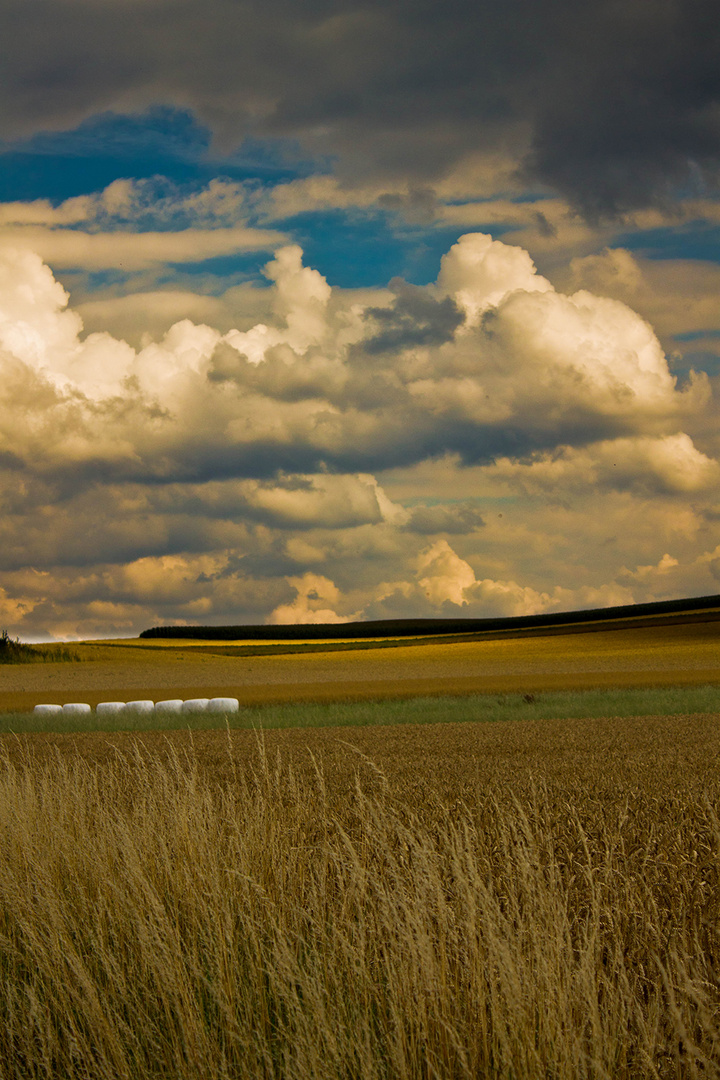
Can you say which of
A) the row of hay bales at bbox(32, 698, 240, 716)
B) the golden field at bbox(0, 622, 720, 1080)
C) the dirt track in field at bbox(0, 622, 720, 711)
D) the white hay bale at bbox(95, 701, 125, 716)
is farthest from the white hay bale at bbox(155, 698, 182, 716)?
the golden field at bbox(0, 622, 720, 1080)

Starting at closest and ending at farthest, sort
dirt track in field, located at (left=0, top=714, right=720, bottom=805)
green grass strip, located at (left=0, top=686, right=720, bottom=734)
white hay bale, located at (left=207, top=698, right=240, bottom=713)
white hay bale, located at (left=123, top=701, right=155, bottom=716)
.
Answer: dirt track in field, located at (left=0, top=714, right=720, bottom=805) → green grass strip, located at (left=0, top=686, right=720, bottom=734) → white hay bale, located at (left=123, top=701, right=155, bottom=716) → white hay bale, located at (left=207, top=698, right=240, bottom=713)

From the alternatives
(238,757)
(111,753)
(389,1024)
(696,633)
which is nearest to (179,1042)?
(389,1024)

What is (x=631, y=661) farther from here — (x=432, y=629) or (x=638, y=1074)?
(x=432, y=629)

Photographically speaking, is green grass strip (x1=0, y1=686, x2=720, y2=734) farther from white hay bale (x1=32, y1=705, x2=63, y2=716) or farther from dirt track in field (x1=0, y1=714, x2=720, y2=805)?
dirt track in field (x1=0, y1=714, x2=720, y2=805)

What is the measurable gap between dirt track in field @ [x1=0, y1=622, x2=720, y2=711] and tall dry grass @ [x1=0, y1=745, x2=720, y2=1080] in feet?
84.0

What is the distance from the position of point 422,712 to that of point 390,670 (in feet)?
65.4

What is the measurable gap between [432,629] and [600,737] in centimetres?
7926

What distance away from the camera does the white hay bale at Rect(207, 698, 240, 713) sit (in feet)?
108

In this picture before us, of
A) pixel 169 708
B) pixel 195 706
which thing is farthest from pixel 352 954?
pixel 169 708

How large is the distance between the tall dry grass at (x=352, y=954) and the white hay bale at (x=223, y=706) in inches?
838

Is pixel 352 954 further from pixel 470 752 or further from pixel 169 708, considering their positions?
pixel 169 708

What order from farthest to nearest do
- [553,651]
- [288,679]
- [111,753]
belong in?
[553,651] → [288,679] → [111,753]

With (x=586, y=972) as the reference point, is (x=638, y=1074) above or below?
below

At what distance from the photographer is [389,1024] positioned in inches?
233
